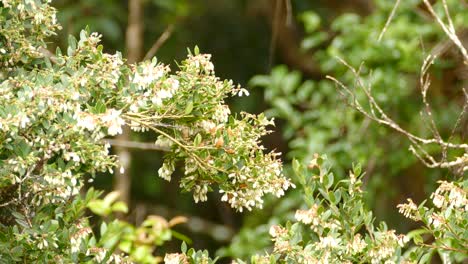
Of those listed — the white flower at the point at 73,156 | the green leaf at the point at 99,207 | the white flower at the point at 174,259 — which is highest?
the green leaf at the point at 99,207

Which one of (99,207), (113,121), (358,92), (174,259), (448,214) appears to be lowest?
(174,259)

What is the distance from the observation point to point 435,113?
5.42 metres

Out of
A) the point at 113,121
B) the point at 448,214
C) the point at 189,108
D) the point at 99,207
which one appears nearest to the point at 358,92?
the point at 99,207

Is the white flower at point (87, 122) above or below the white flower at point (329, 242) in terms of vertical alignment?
above

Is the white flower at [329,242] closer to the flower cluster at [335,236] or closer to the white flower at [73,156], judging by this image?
the flower cluster at [335,236]

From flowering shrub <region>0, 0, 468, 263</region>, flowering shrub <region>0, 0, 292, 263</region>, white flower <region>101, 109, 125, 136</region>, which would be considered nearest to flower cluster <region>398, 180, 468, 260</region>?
flowering shrub <region>0, 0, 468, 263</region>

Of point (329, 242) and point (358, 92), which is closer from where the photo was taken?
point (329, 242)

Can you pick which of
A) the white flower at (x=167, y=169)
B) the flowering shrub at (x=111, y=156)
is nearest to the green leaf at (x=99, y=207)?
the flowering shrub at (x=111, y=156)

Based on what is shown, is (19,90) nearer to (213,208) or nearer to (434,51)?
(434,51)

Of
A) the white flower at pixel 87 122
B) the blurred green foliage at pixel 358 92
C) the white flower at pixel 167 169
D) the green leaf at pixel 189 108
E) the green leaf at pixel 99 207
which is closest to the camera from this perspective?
the white flower at pixel 87 122

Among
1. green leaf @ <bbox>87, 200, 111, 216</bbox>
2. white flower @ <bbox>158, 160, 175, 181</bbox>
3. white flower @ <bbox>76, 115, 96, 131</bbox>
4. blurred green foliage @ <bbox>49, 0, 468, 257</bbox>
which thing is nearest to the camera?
white flower @ <bbox>76, 115, 96, 131</bbox>

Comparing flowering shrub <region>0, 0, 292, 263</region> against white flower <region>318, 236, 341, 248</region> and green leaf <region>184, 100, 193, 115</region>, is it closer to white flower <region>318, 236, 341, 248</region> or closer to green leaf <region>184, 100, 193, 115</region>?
green leaf <region>184, 100, 193, 115</region>

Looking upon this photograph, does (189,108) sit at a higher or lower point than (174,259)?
higher

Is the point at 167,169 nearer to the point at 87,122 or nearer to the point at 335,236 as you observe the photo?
the point at 87,122
